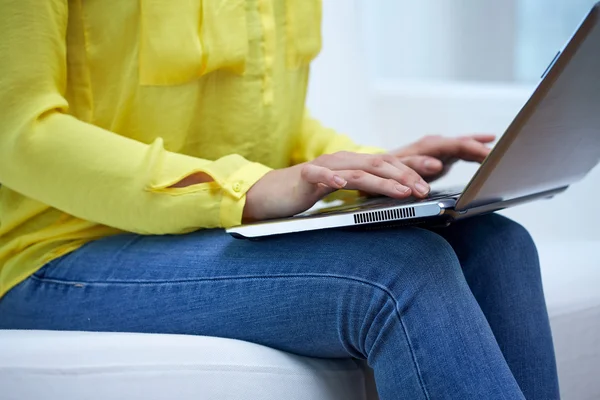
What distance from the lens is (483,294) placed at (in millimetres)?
836

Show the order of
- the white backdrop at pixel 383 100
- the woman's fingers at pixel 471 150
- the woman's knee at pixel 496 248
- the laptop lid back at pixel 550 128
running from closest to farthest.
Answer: the laptop lid back at pixel 550 128
the woman's knee at pixel 496 248
the woman's fingers at pixel 471 150
the white backdrop at pixel 383 100

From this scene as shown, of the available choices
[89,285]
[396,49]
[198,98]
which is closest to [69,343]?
[89,285]

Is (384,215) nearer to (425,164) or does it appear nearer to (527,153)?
(527,153)

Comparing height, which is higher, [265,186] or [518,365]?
[265,186]

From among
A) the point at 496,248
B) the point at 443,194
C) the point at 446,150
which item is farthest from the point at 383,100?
the point at 443,194

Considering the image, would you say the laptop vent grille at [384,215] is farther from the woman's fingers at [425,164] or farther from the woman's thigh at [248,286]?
the woman's fingers at [425,164]

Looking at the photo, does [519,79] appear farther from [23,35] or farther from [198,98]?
[23,35]

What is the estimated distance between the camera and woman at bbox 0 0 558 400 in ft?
2.16

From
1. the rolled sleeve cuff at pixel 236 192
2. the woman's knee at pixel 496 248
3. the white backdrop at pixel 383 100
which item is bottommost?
the white backdrop at pixel 383 100

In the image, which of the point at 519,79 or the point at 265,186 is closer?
the point at 265,186

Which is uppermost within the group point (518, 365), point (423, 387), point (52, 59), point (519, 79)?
point (52, 59)

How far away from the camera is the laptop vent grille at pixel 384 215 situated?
0.62 metres

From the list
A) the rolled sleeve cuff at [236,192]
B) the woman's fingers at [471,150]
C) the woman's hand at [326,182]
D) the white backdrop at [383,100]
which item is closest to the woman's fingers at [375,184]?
the woman's hand at [326,182]

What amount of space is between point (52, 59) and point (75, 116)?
0.10 m
